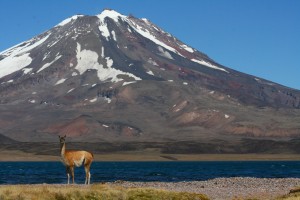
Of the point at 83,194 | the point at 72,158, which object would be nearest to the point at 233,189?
the point at 72,158

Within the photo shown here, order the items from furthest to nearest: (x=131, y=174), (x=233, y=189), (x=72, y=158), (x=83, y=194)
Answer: (x=131, y=174), (x=233, y=189), (x=72, y=158), (x=83, y=194)

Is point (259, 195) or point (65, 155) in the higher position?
point (65, 155)

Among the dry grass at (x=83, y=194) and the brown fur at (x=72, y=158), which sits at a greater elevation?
the brown fur at (x=72, y=158)

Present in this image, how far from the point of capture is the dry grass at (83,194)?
2748cm

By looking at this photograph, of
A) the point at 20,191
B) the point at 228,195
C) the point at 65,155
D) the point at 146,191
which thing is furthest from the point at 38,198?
the point at 228,195

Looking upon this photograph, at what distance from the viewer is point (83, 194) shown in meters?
29.3

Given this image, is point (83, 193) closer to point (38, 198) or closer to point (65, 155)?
point (38, 198)

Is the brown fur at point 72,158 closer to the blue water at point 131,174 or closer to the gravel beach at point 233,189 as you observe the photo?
the gravel beach at point 233,189

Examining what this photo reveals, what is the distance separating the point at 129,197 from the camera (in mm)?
30328

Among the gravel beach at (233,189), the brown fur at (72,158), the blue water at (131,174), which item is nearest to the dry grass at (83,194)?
the gravel beach at (233,189)

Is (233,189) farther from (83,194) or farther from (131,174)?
(131,174)

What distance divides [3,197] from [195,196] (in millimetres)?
10588

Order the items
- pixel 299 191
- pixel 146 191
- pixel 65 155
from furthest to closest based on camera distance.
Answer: pixel 65 155 < pixel 299 191 < pixel 146 191

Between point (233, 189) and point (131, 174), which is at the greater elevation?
point (131, 174)
